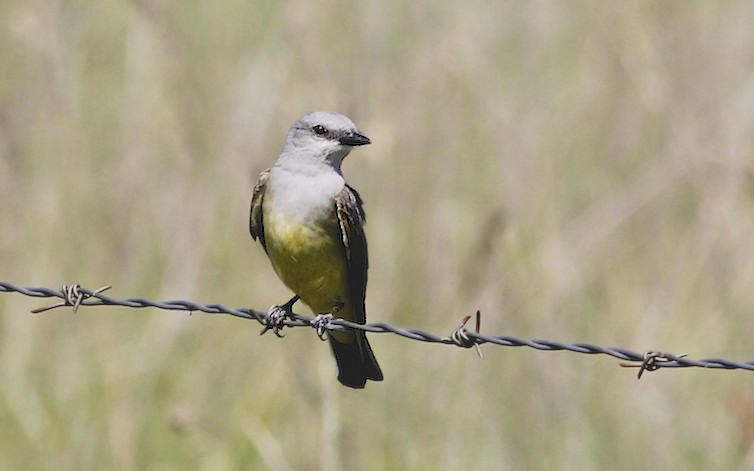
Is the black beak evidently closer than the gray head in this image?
Yes

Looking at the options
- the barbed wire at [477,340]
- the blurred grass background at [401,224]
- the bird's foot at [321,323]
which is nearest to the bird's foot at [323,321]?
the bird's foot at [321,323]

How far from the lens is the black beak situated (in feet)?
16.0

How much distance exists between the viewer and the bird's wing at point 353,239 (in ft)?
15.8

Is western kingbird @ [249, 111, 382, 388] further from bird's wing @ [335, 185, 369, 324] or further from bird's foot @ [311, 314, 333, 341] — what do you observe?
bird's foot @ [311, 314, 333, 341]

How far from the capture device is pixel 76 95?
246 inches

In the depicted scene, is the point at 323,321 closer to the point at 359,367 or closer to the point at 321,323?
the point at 321,323

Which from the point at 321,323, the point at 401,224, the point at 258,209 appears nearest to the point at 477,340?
the point at 321,323

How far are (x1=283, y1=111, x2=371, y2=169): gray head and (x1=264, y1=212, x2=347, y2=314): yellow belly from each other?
30cm

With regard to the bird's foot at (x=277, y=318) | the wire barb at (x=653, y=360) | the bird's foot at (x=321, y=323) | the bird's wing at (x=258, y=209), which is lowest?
the wire barb at (x=653, y=360)

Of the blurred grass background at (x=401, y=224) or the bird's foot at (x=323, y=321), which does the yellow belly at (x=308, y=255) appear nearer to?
the bird's foot at (x=323, y=321)

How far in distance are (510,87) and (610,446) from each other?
2072mm

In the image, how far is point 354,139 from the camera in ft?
16.1

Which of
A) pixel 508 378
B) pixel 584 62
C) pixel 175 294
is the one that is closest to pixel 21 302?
pixel 175 294

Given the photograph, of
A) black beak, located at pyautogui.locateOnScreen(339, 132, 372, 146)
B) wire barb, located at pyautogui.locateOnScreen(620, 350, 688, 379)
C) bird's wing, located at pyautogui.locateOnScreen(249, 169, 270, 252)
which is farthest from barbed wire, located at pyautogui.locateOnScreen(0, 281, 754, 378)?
black beak, located at pyautogui.locateOnScreen(339, 132, 372, 146)
